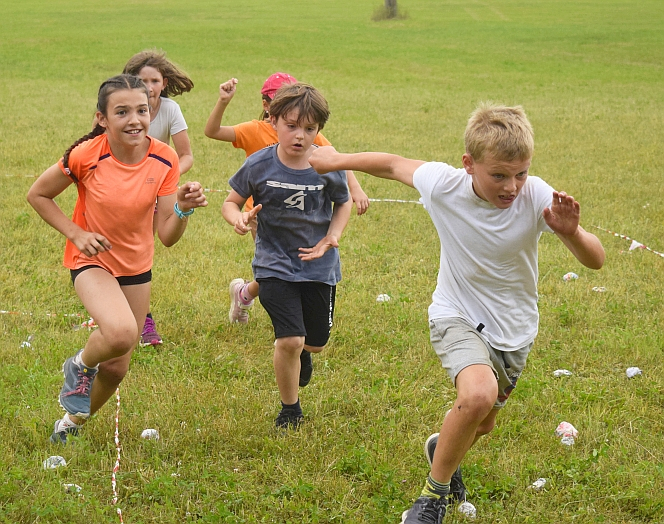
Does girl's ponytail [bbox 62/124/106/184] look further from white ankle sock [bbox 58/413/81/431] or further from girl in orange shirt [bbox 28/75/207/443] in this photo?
white ankle sock [bbox 58/413/81/431]

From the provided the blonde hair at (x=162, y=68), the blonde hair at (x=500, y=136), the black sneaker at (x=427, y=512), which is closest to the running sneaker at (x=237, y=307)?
the blonde hair at (x=162, y=68)

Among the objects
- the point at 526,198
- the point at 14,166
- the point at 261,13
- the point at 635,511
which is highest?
the point at 526,198

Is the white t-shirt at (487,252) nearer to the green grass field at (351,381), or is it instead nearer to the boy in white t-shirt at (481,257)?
the boy in white t-shirt at (481,257)

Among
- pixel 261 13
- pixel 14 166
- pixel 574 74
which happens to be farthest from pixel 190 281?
pixel 261 13

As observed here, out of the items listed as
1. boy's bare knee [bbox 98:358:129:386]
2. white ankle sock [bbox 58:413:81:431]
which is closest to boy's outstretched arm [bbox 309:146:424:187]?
boy's bare knee [bbox 98:358:129:386]

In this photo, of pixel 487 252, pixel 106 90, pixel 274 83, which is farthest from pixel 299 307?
pixel 274 83

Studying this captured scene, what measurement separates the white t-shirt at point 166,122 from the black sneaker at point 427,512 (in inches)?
157

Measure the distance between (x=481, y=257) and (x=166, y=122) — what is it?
364cm

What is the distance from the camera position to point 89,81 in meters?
24.4

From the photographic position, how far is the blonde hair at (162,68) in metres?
6.50

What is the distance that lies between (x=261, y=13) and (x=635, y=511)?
48.4 meters

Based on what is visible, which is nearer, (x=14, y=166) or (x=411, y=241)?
(x=411, y=241)

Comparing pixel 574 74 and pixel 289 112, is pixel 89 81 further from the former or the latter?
pixel 289 112

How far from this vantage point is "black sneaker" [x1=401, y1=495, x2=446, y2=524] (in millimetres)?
3836
